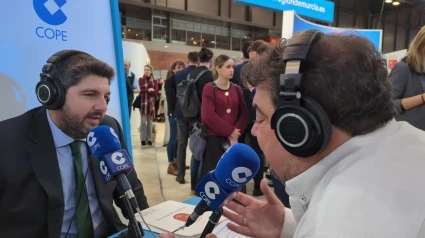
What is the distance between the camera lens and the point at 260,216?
1155 mm

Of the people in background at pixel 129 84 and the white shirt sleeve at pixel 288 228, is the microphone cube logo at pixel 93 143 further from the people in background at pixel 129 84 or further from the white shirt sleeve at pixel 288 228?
the people in background at pixel 129 84

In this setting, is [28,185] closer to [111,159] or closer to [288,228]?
[111,159]

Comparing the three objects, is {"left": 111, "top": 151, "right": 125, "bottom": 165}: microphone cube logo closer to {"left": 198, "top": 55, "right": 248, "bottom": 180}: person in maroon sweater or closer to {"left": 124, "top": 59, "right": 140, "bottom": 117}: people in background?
{"left": 198, "top": 55, "right": 248, "bottom": 180}: person in maroon sweater

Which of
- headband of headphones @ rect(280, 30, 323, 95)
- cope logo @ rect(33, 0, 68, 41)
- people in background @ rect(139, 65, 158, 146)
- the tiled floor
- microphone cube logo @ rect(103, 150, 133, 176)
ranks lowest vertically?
the tiled floor

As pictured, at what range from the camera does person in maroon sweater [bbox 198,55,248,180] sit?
9.82 feet

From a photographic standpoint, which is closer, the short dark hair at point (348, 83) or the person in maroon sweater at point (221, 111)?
the short dark hair at point (348, 83)

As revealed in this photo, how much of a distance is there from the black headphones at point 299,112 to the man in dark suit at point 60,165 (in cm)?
85

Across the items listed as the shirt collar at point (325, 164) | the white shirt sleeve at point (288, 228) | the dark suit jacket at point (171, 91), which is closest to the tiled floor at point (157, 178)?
the dark suit jacket at point (171, 91)

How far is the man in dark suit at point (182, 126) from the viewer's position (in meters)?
3.74

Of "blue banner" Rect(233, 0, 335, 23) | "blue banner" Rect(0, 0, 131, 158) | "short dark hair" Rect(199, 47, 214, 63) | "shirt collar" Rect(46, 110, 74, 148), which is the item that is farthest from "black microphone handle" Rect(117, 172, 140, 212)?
"blue banner" Rect(233, 0, 335, 23)

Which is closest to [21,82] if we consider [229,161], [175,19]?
[229,161]

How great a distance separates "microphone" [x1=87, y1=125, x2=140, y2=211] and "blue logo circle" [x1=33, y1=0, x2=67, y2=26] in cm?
98

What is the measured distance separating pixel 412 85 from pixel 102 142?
6.97 ft

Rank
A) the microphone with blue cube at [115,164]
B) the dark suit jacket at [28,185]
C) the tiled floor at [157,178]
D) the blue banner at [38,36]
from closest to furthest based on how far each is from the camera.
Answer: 1. the microphone with blue cube at [115,164]
2. the dark suit jacket at [28,185]
3. the blue banner at [38,36]
4. the tiled floor at [157,178]
